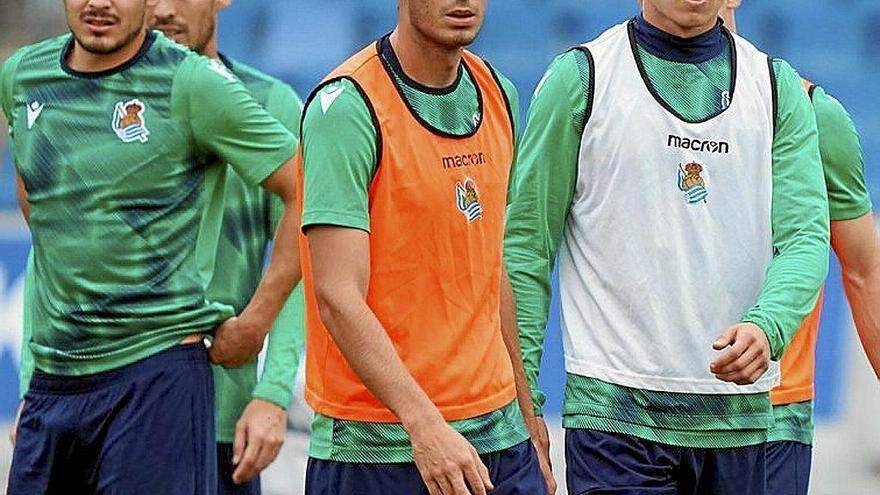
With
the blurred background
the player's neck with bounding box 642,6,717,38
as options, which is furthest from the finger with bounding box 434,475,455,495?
the blurred background

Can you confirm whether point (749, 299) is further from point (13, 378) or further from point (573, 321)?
point (13, 378)

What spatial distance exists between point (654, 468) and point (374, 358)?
3.03 ft

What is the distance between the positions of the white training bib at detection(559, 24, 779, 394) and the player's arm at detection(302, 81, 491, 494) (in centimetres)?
75

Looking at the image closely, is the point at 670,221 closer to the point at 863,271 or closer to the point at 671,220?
the point at 671,220

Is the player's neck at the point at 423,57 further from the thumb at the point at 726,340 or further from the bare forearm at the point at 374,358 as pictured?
the thumb at the point at 726,340

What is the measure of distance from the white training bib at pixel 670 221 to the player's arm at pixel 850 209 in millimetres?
537

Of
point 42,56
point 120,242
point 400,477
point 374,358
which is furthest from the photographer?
point 42,56

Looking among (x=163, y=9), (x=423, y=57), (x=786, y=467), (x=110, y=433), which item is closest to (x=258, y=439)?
(x=110, y=433)

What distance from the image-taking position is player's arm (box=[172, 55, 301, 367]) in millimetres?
4820

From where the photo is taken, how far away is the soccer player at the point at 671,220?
14.6 feet

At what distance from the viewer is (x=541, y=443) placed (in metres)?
4.63

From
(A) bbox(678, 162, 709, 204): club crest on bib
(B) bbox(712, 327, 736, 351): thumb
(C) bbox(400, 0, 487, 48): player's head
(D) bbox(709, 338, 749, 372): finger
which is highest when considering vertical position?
(C) bbox(400, 0, 487, 48): player's head

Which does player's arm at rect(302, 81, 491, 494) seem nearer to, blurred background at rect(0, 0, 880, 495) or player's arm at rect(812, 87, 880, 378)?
player's arm at rect(812, 87, 880, 378)

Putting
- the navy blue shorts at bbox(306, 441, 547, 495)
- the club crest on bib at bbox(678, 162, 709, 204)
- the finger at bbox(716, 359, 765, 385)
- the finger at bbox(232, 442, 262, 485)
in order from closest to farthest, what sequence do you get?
the finger at bbox(716, 359, 765, 385), the navy blue shorts at bbox(306, 441, 547, 495), the club crest on bib at bbox(678, 162, 709, 204), the finger at bbox(232, 442, 262, 485)
